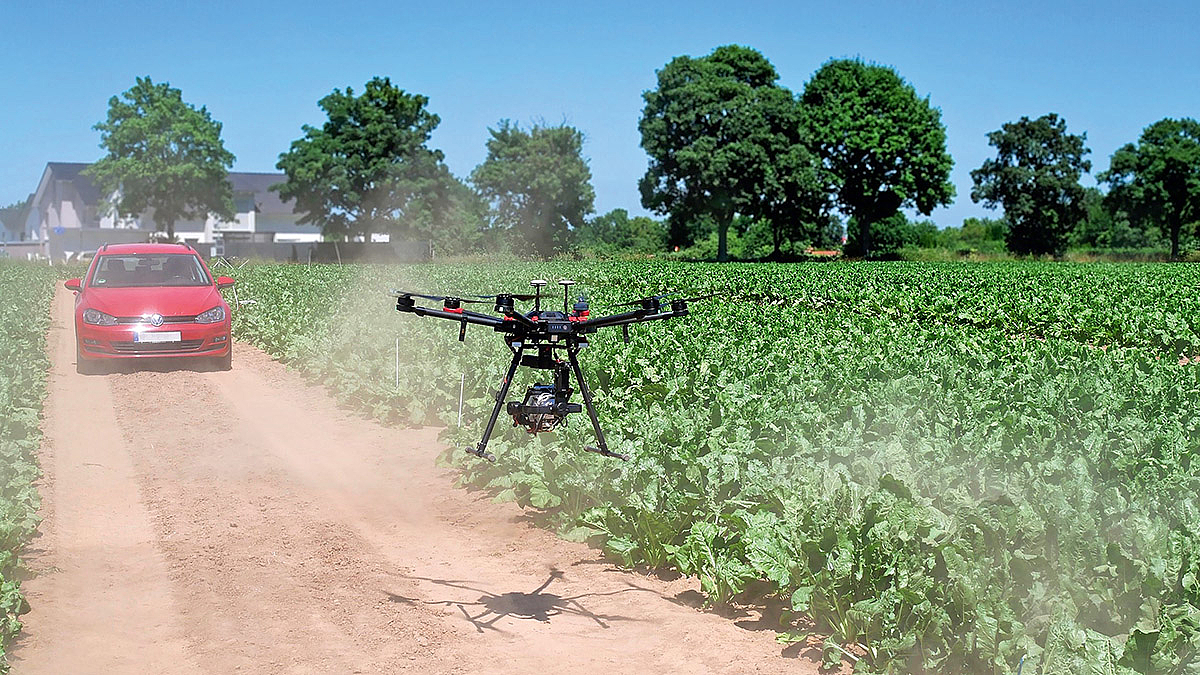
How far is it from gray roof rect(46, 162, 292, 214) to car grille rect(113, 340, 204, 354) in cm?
6849

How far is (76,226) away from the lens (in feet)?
279

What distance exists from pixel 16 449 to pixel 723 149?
61.0 metres

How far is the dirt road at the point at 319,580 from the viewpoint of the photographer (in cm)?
559

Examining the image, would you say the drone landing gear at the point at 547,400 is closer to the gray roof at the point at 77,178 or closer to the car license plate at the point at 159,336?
the car license plate at the point at 159,336

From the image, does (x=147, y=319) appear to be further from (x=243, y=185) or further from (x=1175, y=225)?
(x=243, y=185)

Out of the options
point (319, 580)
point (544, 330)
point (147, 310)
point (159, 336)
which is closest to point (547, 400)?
point (544, 330)

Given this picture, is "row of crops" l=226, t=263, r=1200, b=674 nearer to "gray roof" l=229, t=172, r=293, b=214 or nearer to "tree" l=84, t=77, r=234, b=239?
"tree" l=84, t=77, r=234, b=239

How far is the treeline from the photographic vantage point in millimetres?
65125

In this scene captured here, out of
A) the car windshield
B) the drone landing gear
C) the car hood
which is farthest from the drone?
the car windshield

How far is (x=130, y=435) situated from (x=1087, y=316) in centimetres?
1855

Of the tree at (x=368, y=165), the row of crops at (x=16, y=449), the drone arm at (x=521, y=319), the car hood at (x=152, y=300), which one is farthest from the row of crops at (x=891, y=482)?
the tree at (x=368, y=165)

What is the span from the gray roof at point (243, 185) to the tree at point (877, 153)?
38.9 m

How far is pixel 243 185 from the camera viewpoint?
→ 92312 millimetres

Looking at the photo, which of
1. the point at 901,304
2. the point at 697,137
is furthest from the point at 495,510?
the point at 697,137
